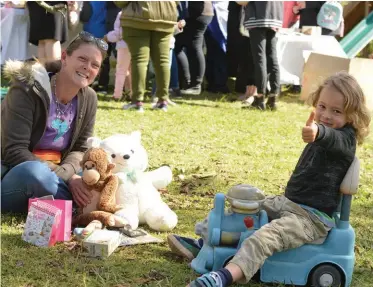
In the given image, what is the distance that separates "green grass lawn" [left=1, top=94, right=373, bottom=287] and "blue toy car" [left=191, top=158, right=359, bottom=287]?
0.11 m

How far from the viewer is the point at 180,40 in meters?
8.07

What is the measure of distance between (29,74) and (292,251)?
1572 millimetres

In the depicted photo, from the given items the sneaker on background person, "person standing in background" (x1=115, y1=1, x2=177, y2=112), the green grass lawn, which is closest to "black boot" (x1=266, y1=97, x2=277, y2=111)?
the green grass lawn

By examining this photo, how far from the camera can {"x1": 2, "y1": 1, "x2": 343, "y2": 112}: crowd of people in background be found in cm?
642

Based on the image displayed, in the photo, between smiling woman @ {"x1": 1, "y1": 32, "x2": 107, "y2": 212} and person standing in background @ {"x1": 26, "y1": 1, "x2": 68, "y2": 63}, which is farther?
person standing in background @ {"x1": 26, "y1": 1, "x2": 68, "y2": 63}

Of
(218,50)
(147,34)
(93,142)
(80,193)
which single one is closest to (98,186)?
(80,193)

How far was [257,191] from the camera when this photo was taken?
2795mm

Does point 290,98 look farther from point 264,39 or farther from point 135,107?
point 135,107

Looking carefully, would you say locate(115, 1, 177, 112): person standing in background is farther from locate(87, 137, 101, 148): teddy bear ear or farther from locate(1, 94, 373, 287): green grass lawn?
locate(87, 137, 101, 148): teddy bear ear

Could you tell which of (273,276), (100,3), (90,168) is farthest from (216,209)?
(100,3)

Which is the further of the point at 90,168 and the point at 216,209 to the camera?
the point at 90,168

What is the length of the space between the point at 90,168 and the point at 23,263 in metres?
0.64

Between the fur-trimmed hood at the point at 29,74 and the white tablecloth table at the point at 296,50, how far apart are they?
531 cm

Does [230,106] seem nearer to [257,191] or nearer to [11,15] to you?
[11,15]
